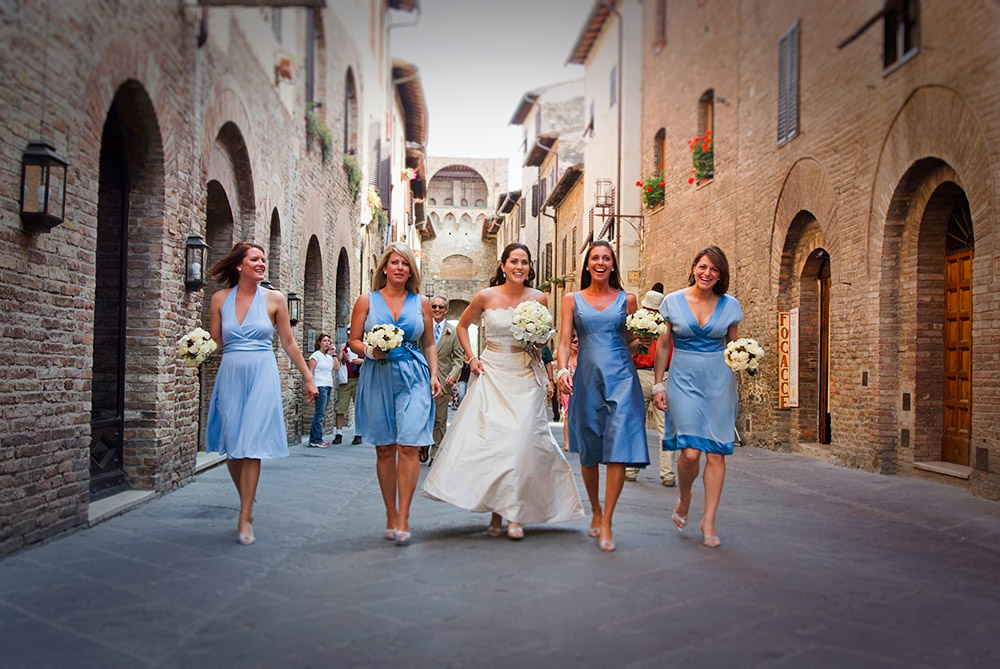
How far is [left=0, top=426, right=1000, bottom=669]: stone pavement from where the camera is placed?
349 cm

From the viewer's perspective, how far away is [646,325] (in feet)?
18.5

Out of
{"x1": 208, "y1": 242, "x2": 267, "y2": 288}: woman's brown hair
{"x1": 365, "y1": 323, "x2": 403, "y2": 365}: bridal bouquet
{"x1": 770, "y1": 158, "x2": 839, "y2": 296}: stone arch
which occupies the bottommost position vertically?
{"x1": 365, "y1": 323, "x2": 403, "y2": 365}: bridal bouquet

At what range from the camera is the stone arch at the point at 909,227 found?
9039mm

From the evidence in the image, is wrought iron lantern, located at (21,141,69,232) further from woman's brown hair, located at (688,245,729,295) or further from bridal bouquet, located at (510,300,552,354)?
woman's brown hair, located at (688,245,729,295)

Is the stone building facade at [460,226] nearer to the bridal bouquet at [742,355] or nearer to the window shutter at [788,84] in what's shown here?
the window shutter at [788,84]

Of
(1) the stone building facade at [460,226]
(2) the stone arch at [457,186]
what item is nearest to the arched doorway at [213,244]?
(1) the stone building facade at [460,226]

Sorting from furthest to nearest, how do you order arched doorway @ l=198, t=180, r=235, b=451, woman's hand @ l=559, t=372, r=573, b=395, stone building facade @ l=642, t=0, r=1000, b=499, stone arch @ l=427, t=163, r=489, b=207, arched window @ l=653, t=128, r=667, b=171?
stone arch @ l=427, t=163, r=489, b=207
arched window @ l=653, t=128, r=667, b=171
arched doorway @ l=198, t=180, r=235, b=451
stone building facade @ l=642, t=0, r=1000, b=499
woman's hand @ l=559, t=372, r=573, b=395

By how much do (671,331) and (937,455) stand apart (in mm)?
5345

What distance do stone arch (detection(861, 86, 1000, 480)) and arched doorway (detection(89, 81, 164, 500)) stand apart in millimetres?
6836

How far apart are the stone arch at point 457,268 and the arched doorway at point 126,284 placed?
54416mm

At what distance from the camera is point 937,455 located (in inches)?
392

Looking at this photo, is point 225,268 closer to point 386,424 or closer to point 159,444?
point 386,424

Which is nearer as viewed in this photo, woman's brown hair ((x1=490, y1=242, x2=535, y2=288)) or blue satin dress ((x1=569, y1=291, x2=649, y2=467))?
blue satin dress ((x1=569, y1=291, x2=649, y2=467))

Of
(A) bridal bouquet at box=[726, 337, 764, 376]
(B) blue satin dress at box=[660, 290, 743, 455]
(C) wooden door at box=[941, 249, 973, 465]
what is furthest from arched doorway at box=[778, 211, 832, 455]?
(B) blue satin dress at box=[660, 290, 743, 455]
